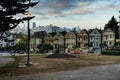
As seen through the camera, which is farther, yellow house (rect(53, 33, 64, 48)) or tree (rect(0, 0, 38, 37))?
yellow house (rect(53, 33, 64, 48))

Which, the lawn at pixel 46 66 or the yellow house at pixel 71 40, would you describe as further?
the yellow house at pixel 71 40

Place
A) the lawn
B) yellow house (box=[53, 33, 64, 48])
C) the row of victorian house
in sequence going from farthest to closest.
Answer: yellow house (box=[53, 33, 64, 48]) < the row of victorian house < the lawn

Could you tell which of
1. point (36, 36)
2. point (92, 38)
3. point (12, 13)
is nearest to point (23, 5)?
point (12, 13)

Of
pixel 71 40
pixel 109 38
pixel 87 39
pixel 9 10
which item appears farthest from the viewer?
pixel 71 40

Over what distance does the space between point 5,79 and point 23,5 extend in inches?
309

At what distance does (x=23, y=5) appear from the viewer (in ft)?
85.4

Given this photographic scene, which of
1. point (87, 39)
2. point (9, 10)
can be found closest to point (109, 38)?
point (87, 39)

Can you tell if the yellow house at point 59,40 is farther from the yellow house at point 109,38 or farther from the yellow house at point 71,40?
the yellow house at point 109,38

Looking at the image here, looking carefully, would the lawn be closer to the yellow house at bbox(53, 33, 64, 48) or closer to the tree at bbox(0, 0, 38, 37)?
the tree at bbox(0, 0, 38, 37)

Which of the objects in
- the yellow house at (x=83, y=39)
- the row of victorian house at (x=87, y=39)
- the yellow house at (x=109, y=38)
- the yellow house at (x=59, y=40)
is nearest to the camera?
the yellow house at (x=109, y=38)

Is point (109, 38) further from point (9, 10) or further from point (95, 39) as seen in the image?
point (9, 10)

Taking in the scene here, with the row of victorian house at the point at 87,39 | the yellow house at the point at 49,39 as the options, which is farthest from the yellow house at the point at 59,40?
the yellow house at the point at 49,39

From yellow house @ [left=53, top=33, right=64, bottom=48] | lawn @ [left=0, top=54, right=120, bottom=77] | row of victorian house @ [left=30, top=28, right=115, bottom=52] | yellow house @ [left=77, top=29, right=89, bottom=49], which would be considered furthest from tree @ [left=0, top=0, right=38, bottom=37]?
yellow house @ [left=53, top=33, right=64, bottom=48]

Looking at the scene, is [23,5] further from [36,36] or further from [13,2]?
[36,36]
